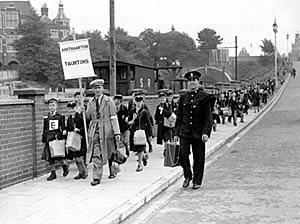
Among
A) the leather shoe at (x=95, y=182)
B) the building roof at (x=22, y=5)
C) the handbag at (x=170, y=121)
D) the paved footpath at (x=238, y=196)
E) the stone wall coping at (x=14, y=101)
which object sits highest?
the building roof at (x=22, y=5)

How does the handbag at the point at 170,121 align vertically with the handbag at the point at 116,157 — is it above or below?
above

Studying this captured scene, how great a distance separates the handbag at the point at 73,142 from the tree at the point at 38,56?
63470mm

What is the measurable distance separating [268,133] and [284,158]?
7.59m

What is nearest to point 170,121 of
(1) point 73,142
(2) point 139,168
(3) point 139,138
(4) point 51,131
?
(3) point 139,138

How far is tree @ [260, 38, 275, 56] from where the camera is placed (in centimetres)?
12656

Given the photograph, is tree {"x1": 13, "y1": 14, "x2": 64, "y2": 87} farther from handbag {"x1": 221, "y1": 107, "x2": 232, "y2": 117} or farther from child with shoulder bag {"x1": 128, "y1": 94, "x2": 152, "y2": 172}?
child with shoulder bag {"x1": 128, "y1": 94, "x2": 152, "y2": 172}

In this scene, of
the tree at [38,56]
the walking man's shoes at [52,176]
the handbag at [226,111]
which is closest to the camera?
the walking man's shoes at [52,176]

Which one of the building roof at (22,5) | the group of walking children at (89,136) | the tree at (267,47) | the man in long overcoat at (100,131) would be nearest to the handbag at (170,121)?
the group of walking children at (89,136)

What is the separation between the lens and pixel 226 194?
913 cm

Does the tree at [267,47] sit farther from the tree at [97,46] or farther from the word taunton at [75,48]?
the word taunton at [75,48]

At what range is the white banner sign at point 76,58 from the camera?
10.5m

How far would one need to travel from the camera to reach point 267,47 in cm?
12706

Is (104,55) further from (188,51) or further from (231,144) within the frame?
(231,144)

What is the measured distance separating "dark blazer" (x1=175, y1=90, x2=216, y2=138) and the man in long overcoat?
128 centimetres
